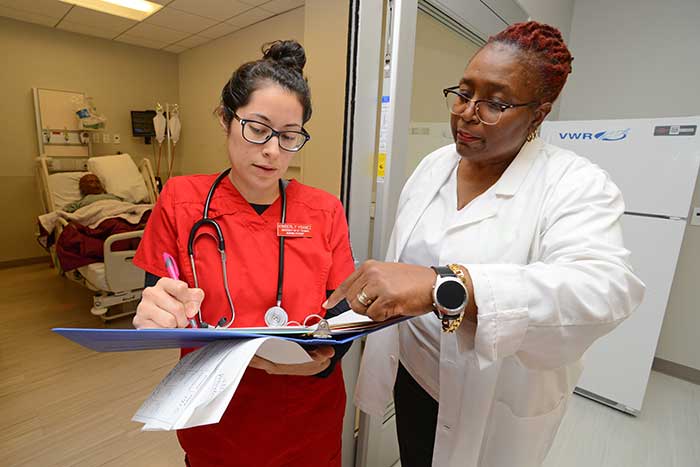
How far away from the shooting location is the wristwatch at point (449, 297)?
0.57 m

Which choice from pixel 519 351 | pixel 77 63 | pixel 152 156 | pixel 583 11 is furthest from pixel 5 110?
pixel 583 11

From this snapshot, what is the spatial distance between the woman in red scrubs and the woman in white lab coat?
209 mm

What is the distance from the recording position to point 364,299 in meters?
0.60

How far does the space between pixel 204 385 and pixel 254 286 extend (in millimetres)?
341

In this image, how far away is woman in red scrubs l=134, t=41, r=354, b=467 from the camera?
0.79m

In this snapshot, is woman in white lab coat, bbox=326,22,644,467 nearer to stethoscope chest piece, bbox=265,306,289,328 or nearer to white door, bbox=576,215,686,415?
stethoscope chest piece, bbox=265,306,289,328

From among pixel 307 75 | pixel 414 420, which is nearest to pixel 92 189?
pixel 307 75

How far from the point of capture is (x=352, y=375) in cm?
144

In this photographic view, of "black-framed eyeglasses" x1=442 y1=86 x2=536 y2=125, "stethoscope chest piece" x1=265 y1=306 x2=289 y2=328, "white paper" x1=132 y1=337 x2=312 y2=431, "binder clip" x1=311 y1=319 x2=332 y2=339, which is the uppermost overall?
"black-framed eyeglasses" x1=442 y1=86 x2=536 y2=125

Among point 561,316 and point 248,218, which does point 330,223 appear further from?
point 561,316

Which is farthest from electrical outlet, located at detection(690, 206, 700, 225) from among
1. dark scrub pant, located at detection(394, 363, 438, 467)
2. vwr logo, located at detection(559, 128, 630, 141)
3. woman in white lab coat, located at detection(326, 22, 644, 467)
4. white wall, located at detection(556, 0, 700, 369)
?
dark scrub pant, located at detection(394, 363, 438, 467)

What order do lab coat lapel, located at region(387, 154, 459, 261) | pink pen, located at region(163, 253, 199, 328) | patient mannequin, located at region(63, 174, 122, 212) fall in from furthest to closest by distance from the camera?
1. patient mannequin, located at region(63, 174, 122, 212)
2. lab coat lapel, located at region(387, 154, 459, 261)
3. pink pen, located at region(163, 253, 199, 328)

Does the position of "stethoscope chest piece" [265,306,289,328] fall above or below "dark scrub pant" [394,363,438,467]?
above

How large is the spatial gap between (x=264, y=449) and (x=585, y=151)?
2.55m
